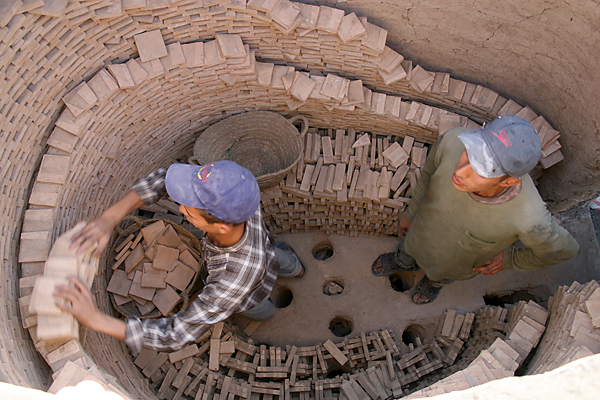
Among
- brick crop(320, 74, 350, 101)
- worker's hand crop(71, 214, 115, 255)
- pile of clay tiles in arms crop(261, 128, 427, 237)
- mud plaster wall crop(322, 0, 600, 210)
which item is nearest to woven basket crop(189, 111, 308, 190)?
pile of clay tiles in arms crop(261, 128, 427, 237)

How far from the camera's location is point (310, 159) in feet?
15.0

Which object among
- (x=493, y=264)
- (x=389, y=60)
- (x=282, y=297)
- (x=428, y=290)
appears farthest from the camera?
(x=282, y=297)

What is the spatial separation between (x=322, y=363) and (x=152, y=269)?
6.52 ft

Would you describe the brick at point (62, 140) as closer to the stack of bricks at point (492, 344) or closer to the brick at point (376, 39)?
the brick at point (376, 39)

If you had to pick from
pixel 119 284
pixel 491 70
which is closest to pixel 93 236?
pixel 119 284

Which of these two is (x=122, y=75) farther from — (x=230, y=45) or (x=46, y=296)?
(x=46, y=296)

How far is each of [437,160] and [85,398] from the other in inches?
109

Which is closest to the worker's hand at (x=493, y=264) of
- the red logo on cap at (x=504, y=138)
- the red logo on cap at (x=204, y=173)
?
the red logo on cap at (x=504, y=138)

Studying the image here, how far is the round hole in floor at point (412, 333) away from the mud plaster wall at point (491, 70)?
2059 millimetres

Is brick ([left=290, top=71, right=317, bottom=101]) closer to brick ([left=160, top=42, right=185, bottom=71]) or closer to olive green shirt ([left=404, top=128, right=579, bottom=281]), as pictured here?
brick ([left=160, top=42, right=185, bottom=71])

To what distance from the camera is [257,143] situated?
4.67 m

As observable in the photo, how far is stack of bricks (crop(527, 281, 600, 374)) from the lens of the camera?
2461 mm

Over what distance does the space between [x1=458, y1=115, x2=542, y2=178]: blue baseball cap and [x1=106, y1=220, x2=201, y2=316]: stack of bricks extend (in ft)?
8.76

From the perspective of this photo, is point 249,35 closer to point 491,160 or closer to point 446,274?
point 491,160
